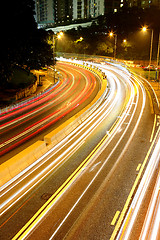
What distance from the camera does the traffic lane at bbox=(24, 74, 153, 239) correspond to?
9148mm

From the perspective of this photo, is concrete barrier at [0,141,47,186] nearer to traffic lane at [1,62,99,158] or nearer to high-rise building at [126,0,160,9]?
traffic lane at [1,62,99,158]

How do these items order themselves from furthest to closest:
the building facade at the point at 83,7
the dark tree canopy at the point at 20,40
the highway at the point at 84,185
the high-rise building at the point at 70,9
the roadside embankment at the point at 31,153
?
the high-rise building at the point at 70,9, the building facade at the point at 83,7, the dark tree canopy at the point at 20,40, the roadside embankment at the point at 31,153, the highway at the point at 84,185

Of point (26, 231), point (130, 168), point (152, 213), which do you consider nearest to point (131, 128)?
point (130, 168)

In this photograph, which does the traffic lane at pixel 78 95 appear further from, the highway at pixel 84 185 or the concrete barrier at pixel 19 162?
the highway at pixel 84 185

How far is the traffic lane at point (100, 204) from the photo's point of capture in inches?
360

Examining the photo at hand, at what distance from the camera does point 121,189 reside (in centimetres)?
1187

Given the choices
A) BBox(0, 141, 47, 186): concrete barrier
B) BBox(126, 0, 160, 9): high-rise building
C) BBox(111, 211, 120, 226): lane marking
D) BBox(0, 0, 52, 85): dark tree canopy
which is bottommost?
BBox(111, 211, 120, 226): lane marking

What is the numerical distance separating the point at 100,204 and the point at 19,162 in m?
5.44

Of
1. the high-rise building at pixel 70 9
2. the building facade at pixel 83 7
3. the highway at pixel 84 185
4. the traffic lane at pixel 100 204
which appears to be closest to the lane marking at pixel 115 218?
the highway at pixel 84 185

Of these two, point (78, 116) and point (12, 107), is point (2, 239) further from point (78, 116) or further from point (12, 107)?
point (12, 107)

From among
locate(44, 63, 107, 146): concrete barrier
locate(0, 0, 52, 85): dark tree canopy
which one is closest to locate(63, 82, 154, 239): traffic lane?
locate(44, 63, 107, 146): concrete barrier

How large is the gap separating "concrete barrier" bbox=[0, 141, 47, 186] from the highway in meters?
0.56

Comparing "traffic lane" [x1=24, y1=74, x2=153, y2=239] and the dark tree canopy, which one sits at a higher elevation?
the dark tree canopy

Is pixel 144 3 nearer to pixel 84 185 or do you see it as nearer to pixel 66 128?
pixel 66 128
